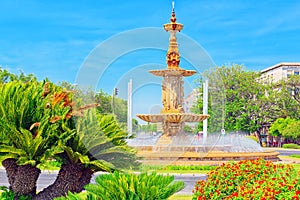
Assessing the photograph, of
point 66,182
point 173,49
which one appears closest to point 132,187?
point 66,182

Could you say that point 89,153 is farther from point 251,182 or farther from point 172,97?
point 172,97

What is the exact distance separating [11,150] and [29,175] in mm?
931

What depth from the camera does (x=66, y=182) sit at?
9.18 m

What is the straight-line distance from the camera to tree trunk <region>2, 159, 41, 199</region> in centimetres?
896

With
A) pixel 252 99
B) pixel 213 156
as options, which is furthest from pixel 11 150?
pixel 252 99

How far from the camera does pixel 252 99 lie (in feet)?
165

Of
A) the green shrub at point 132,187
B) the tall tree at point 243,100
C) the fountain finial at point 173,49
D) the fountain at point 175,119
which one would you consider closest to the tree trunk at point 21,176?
the green shrub at point 132,187

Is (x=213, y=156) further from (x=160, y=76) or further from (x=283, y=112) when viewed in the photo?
(x=283, y=112)

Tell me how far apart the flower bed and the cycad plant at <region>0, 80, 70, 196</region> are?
2.98m

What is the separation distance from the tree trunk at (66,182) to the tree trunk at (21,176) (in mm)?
268

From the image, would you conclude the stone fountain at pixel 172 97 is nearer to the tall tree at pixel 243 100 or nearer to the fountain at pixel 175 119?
the fountain at pixel 175 119

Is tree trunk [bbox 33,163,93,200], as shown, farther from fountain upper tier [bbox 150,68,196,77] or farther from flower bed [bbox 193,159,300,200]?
fountain upper tier [bbox 150,68,196,77]

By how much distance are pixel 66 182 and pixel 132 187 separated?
268 cm

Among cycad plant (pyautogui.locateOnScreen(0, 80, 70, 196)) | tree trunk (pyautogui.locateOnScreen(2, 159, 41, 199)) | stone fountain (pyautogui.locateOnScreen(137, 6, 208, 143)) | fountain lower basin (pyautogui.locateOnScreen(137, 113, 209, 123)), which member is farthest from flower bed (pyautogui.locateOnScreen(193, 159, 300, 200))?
stone fountain (pyautogui.locateOnScreen(137, 6, 208, 143))
